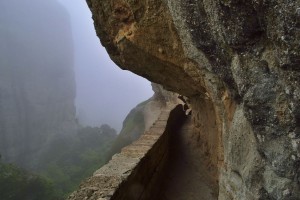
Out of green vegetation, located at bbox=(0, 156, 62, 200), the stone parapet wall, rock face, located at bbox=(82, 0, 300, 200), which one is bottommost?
green vegetation, located at bbox=(0, 156, 62, 200)

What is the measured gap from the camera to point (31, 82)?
153 ft

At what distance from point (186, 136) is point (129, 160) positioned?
2.97 meters

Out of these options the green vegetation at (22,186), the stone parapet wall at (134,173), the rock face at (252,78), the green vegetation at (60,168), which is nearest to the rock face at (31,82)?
the green vegetation at (60,168)

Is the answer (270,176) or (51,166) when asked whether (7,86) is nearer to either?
(51,166)

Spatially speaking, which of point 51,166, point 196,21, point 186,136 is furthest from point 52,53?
point 196,21

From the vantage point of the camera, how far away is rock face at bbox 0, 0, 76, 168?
3719 cm

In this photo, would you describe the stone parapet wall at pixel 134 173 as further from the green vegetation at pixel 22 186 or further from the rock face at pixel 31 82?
the rock face at pixel 31 82

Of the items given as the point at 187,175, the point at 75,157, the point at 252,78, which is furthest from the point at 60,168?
the point at 252,78

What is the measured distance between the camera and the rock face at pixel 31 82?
37.2 meters

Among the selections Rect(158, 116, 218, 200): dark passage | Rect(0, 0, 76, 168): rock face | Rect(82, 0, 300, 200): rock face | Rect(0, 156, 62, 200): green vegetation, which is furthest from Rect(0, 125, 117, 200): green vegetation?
Rect(82, 0, 300, 200): rock face

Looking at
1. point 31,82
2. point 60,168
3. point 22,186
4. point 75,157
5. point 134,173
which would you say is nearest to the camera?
point 134,173

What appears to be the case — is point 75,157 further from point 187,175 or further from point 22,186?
point 187,175

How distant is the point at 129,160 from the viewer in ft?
14.1

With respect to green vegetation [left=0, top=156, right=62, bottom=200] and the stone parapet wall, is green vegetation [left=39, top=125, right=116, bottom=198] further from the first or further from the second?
the stone parapet wall
